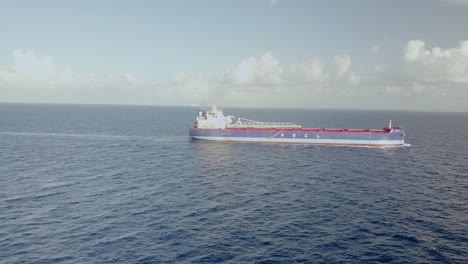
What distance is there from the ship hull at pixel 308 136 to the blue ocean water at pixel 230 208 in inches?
766

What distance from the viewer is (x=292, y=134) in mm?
123312

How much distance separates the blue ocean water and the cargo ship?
1981cm

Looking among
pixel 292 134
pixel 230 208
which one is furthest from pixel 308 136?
pixel 230 208

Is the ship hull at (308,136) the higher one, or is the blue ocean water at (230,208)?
the ship hull at (308,136)

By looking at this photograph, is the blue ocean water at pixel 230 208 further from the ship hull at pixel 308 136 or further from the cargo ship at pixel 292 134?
the cargo ship at pixel 292 134

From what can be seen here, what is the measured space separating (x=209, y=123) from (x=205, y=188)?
68141 mm

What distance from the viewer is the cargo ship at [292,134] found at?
118 m

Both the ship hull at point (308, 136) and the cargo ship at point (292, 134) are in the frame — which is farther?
the cargo ship at point (292, 134)

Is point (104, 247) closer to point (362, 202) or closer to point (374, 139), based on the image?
point (362, 202)

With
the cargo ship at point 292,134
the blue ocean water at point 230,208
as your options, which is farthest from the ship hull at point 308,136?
the blue ocean water at point 230,208

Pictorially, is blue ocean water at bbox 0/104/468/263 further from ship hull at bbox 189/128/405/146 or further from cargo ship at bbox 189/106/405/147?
cargo ship at bbox 189/106/405/147

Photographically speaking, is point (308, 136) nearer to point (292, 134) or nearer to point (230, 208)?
point (292, 134)

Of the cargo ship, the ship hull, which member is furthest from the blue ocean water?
the cargo ship

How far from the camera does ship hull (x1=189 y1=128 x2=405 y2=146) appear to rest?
11831cm
